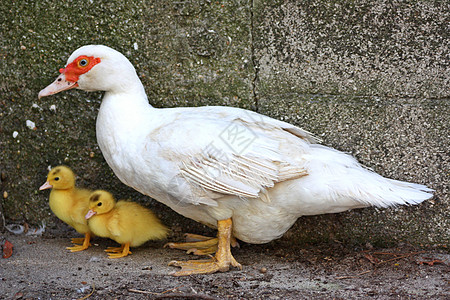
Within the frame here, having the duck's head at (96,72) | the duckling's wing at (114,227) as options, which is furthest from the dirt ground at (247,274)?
the duck's head at (96,72)

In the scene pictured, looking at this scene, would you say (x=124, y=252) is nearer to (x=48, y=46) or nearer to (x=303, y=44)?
(x=48, y=46)

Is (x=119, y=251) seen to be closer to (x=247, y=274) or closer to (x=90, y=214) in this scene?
(x=90, y=214)

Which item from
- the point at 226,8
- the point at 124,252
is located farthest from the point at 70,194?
the point at 226,8

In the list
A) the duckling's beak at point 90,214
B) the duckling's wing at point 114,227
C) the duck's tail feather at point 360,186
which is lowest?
the duckling's wing at point 114,227

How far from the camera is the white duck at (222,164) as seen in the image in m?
2.76

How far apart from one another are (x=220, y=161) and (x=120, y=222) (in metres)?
0.82

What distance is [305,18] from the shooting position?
315 cm

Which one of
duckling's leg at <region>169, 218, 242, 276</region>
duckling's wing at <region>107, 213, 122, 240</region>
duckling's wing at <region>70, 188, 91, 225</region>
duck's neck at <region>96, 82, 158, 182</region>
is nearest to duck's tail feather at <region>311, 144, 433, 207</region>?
duckling's leg at <region>169, 218, 242, 276</region>

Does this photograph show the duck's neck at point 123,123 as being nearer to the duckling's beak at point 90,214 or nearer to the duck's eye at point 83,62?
the duck's eye at point 83,62

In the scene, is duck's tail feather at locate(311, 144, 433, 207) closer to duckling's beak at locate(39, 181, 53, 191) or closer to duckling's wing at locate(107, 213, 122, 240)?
duckling's wing at locate(107, 213, 122, 240)

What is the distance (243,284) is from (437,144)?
4.80ft

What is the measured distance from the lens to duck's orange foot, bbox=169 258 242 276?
2.91 m

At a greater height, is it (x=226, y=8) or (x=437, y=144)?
(x=226, y=8)

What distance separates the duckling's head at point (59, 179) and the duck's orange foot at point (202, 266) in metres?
0.88
